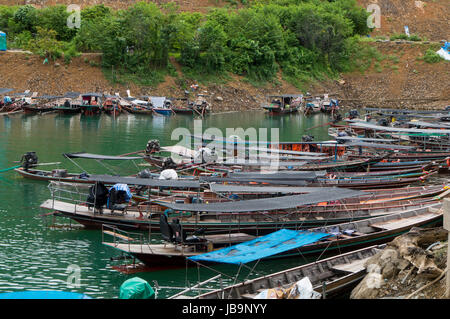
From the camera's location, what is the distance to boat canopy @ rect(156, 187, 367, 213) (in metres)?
18.7

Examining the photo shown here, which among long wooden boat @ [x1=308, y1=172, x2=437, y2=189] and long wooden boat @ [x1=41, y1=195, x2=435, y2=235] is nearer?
long wooden boat @ [x1=41, y1=195, x2=435, y2=235]

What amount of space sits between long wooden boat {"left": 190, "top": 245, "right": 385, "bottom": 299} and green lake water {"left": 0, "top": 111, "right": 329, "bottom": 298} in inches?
98.4

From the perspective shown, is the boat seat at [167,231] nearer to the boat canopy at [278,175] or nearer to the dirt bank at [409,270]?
the dirt bank at [409,270]

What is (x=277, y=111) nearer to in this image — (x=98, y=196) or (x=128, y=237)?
(x=98, y=196)

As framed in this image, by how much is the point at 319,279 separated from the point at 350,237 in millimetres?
3831

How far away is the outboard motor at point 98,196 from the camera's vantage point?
71.8ft

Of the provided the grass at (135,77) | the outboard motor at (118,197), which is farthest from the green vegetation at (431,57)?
the outboard motor at (118,197)

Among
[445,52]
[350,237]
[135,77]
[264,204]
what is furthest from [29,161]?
[445,52]

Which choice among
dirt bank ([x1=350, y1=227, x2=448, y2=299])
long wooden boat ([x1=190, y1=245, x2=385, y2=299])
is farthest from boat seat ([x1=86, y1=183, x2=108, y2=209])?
dirt bank ([x1=350, y1=227, x2=448, y2=299])

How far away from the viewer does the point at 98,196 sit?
21.9 meters

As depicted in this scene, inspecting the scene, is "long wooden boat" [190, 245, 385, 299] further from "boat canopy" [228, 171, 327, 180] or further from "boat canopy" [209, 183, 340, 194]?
"boat canopy" [228, 171, 327, 180]

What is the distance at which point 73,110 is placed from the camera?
61.8 meters

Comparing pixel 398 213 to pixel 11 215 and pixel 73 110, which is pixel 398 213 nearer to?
pixel 11 215
